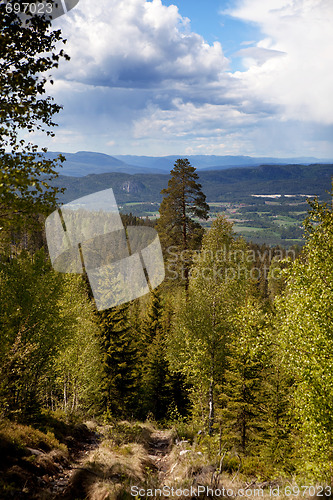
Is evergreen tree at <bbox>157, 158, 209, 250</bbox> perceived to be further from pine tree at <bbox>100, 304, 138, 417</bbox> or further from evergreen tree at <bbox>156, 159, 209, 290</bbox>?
pine tree at <bbox>100, 304, 138, 417</bbox>

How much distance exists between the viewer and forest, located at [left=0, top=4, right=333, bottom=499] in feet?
27.7

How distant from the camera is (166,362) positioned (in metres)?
28.9

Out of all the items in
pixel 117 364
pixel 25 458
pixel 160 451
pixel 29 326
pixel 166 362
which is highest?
pixel 29 326

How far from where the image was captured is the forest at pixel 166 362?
843cm

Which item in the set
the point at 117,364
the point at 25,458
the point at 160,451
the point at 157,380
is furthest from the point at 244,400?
the point at 25,458

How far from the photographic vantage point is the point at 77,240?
209 feet

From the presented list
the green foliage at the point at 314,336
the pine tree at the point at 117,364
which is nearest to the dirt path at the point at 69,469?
the pine tree at the point at 117,364

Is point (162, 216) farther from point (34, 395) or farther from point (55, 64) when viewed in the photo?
point (55, 64)

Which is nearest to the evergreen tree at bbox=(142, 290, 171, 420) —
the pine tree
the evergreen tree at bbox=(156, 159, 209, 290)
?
the pine tree

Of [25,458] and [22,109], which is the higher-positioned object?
[22,109]

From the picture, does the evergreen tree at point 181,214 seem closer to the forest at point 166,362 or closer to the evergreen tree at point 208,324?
the forest at point 166,362

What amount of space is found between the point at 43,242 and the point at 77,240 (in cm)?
3308

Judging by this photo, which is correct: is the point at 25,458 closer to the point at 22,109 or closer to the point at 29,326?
the point at 29,326

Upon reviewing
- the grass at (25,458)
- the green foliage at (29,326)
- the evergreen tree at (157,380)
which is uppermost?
the green foliage at (29,326)
